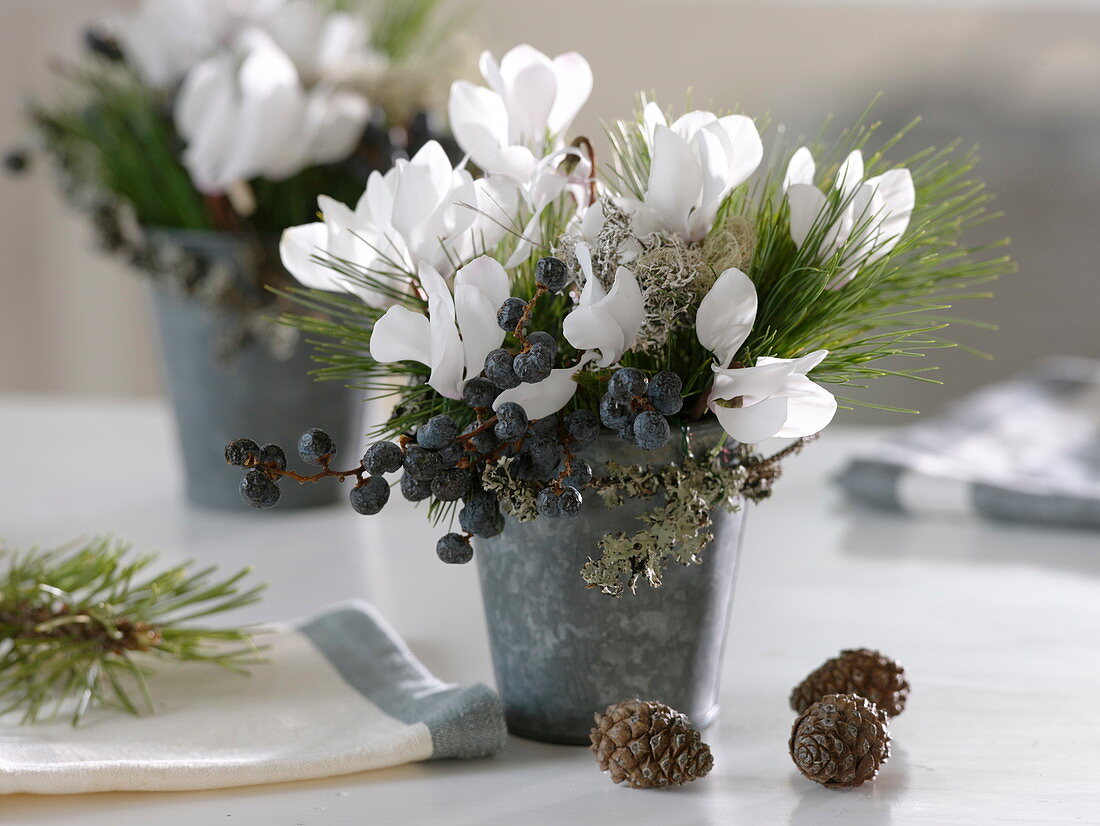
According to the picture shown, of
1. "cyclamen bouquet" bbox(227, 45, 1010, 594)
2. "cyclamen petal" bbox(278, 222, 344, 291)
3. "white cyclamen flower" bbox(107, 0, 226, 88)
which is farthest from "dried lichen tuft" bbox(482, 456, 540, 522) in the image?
"white cyclamen flower" bbox(107, 0, 226, 88)

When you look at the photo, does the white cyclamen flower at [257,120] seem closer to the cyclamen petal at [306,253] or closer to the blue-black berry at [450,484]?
the cyclamen petal at [306,253]

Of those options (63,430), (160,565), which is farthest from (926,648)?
(63,430)

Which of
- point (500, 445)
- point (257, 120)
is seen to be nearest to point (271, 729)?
point (500, 445)

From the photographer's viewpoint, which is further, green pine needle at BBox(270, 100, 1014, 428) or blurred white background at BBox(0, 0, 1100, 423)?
blurred white background at BBox(0, 0, 1100, 423)

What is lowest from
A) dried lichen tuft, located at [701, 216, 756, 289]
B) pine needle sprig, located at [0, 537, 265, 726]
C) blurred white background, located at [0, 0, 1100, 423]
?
pine needle sprig, located at [0, 537, 265, 726]

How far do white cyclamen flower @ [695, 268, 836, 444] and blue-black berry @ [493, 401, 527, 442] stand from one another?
64 mm

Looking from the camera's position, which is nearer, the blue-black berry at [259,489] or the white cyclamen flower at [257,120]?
the blue-black berry at [259,489]

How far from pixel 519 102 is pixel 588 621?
188mm

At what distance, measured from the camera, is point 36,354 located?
2.21m

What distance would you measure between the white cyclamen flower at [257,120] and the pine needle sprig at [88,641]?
0.28m

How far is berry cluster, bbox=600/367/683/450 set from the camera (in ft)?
1.33

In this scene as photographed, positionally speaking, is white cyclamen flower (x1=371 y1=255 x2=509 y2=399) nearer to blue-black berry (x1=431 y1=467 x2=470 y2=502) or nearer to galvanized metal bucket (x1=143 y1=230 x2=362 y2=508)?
blue-black berry (x1=431 y1=467 x2=470 y2=502)

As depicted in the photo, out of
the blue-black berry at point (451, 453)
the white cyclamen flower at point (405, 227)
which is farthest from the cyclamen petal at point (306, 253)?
the blue-black berry at point (451, 453)

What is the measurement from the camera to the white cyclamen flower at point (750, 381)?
0.41 meters
